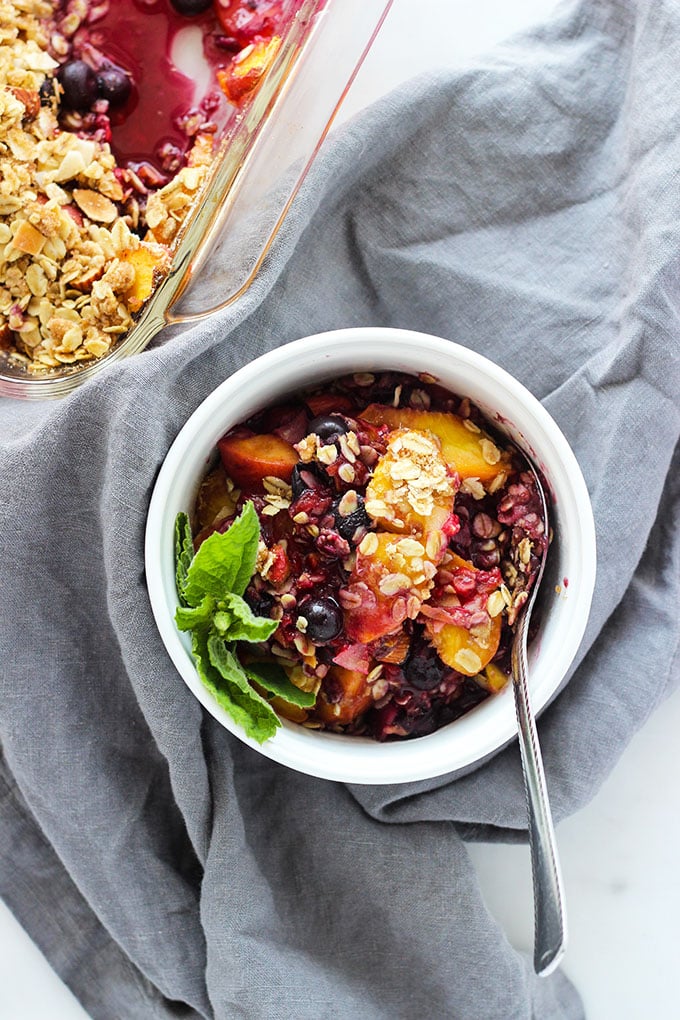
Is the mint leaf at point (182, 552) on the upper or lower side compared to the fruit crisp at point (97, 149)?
lower

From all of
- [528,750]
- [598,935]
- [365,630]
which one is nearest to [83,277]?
[365,630]

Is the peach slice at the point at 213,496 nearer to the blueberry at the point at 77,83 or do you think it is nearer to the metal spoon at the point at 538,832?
the metal spoon at the point at 538,832

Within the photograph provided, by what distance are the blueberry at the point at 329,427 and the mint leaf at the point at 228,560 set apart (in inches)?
6.5

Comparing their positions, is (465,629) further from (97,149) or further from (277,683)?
(97,149)

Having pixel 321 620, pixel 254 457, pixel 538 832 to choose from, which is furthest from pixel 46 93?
pixel 538 832

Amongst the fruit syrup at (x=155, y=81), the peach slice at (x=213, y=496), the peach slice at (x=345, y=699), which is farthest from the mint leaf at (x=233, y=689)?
the fruit syrup at (x=155, y=81)

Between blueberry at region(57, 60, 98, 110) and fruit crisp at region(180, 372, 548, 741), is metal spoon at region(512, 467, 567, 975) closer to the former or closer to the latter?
fruit crisp at region(180, 372, 548, 741)

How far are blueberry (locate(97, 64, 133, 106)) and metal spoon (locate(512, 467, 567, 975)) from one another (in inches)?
47.2

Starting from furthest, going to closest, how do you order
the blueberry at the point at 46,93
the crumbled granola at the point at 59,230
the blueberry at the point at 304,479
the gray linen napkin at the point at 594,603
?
the blueberry at the point at 46,93 → the crumbled granola at the point at 59,230 → the gray linen napkin at the point at 594,603 → the blueberry at the point at 304,479

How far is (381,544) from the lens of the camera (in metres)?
1.46

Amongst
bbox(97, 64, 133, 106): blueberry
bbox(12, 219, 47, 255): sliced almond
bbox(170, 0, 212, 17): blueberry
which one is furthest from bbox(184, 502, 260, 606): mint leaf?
bbox(170, 0, 212, 17): blueberry

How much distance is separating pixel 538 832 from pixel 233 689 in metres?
0.51

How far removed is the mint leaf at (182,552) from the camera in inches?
59.6

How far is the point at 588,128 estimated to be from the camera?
1839 millimetres
